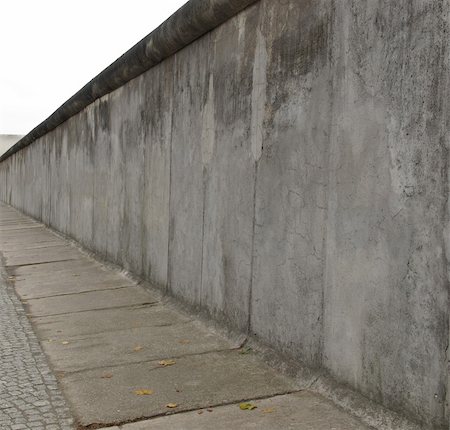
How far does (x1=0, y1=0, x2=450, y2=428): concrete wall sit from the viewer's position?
2543 millimetres

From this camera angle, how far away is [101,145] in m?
8.77

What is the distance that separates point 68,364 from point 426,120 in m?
2.70

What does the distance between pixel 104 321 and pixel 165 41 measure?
2565 millimetres

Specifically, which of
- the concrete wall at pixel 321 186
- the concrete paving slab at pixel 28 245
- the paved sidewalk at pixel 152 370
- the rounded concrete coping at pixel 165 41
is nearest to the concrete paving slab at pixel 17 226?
the concrete paving slab at pixel 28 245

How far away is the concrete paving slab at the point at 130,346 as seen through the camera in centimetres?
405

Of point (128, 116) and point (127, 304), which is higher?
point (128, 116)

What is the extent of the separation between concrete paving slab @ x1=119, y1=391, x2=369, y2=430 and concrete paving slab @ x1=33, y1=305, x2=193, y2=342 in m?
1.50

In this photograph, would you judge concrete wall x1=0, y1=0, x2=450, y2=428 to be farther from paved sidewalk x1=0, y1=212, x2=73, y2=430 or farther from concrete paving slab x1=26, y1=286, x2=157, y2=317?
paved sidewalk x1=0, y1=212, x2=73, y2=430

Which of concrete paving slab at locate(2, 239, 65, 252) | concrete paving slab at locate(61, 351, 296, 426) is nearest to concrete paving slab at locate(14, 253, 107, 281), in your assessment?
concrete paving slab at locate(2, 239, 65, 252)

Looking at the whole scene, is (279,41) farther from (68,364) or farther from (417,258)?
(68,364)

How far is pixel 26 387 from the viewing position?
11.7 feet

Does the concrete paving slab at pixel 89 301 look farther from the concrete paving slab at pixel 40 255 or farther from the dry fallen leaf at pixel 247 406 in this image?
the concrete paving slab at pixel 40 255

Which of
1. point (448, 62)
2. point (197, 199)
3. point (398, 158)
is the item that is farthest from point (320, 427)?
point (197, 199)

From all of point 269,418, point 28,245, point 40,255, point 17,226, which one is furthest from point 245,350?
point 17,226
